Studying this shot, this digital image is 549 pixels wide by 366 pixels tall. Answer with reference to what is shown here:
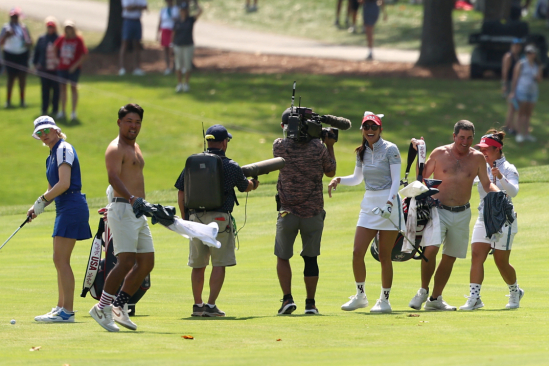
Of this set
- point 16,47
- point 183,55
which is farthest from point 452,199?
point 16,47

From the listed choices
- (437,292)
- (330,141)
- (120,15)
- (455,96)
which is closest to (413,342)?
(437,292)

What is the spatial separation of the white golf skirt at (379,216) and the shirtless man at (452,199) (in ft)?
1.33

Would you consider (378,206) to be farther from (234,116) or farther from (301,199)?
(234,116)

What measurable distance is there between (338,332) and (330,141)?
90.9 inches

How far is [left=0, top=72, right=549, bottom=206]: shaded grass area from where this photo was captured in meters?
20.3

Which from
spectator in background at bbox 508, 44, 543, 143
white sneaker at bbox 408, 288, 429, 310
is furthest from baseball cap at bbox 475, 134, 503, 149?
spectator in background at bbox 508, 44, 543, 143

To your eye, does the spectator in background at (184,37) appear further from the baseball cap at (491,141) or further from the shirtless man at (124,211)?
the shirtless man at (124,211)

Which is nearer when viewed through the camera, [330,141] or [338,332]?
[338,332]

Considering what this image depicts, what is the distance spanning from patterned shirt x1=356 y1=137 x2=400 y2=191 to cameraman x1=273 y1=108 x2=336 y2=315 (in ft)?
1.24

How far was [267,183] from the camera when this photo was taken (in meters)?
19.0

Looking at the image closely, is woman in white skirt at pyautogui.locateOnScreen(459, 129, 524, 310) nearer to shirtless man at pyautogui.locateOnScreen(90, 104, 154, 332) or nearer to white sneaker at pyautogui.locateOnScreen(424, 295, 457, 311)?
white sneaker at pyautogui.locateOnScreen(424, 295, 457, 311)

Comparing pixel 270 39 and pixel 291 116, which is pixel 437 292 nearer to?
pixel 291 116

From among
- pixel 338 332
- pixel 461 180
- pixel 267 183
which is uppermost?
pixel 461 180

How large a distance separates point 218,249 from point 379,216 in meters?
1.61
